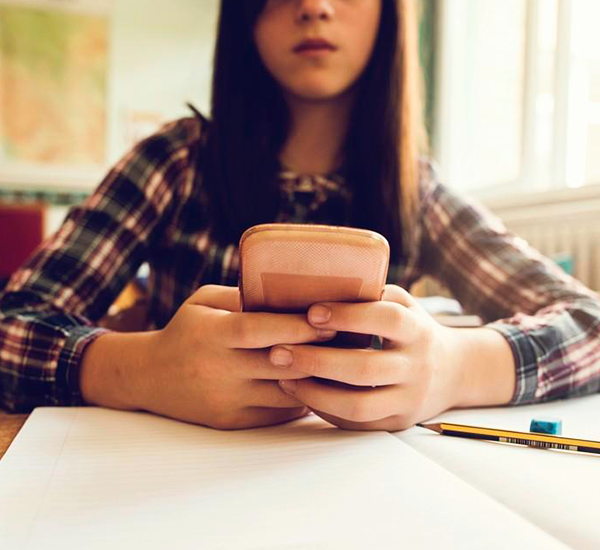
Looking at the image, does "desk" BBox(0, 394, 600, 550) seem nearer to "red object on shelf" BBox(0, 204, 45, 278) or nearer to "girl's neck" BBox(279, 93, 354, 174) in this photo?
"girl's neck" BBox(279, 93, 354, 174)

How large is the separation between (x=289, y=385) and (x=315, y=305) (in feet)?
0.25

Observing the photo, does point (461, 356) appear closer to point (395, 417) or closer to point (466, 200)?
point (395, 417)

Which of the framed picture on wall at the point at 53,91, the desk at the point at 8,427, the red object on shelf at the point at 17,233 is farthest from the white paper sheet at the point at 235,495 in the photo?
the framed picture on wall at the point at 53,91

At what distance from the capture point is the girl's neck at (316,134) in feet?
2.84

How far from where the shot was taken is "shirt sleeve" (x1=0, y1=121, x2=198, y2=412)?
53cm

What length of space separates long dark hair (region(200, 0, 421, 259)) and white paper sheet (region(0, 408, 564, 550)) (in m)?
0.41

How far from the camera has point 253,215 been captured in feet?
2.50

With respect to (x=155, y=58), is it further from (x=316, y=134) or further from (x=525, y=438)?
(x=525, y=438)

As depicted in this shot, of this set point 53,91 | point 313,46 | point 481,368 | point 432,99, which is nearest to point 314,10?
point 313,46

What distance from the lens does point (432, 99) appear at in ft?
7.87

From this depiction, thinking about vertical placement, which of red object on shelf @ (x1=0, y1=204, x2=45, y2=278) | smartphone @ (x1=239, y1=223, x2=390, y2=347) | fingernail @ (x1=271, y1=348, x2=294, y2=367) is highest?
smartphone @ (x1=239, y1=223, x2=390, y2=347)

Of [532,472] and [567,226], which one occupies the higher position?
[567,226]

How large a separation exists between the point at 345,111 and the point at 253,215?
25cm

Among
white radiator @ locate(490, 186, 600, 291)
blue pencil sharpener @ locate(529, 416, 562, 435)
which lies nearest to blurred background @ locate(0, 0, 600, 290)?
white radiator @ locate(490, 186, 600, 291)
